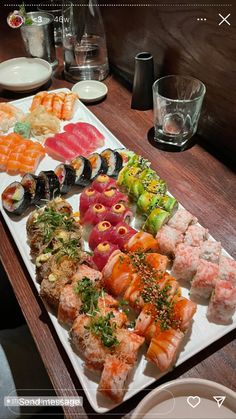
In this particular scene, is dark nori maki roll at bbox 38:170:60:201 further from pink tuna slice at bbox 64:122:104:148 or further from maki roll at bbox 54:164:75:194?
pink tuna slice at bbox 64:122:104:148

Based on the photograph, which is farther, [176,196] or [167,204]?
[176,196]

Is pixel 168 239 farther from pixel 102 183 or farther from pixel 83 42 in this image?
pixel 83 42

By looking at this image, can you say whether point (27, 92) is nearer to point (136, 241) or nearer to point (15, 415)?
point (136, 241)

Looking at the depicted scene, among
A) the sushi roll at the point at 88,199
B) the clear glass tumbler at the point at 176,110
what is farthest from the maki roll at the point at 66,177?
the clear glass tumbler at the point at 176,110

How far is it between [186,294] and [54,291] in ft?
1.46

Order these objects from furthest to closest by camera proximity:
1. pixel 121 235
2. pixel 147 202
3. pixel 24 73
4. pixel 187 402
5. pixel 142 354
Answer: pixel 24 73 < pixel 147 202 < pixel 121 235 < pixel 142 354 < pixel 187 402

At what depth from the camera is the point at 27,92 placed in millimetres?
2441

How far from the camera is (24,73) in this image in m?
2.51

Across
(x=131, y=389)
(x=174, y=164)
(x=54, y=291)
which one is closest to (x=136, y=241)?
(x=54, y=291)

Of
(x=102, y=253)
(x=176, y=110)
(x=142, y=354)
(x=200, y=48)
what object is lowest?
(x=142, y=354)

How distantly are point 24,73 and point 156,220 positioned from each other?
1554 mm

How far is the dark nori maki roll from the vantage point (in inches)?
65.9

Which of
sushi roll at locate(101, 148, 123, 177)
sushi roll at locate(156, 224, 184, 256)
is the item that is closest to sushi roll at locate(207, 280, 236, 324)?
sushi roll at locate(156, 224, 184, 256)

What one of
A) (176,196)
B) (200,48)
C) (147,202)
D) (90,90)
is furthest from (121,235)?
(90,90)
